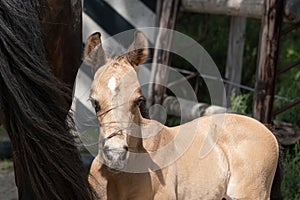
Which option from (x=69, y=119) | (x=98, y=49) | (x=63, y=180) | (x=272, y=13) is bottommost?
(x=63, y=180)

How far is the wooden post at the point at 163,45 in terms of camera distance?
4648mm

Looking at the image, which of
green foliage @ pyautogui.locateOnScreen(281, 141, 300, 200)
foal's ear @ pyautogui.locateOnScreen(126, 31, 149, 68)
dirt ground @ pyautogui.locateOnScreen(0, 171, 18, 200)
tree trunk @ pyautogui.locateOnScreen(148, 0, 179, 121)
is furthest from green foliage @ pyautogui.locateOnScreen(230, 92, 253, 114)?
foal's ear @ pyautogui.locateOnScreen(126, 31, 149, 68)

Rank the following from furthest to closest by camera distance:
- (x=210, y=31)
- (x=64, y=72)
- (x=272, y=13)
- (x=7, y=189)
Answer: (x=210, y=31) → (x=7, y=189) → (x=272, y=13) → (x=64, y=72)

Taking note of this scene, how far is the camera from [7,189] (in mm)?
4305

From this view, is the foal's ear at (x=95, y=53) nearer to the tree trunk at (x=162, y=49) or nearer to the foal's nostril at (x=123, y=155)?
the foal's nostril at (x=123, y=155)

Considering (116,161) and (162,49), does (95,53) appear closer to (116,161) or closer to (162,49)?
(116,161)

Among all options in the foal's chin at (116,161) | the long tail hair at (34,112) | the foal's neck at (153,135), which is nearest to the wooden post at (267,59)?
the foal's neck at (153,135)

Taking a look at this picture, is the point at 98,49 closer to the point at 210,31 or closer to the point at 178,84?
the point at 178,84

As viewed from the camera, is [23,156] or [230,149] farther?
[230,149]

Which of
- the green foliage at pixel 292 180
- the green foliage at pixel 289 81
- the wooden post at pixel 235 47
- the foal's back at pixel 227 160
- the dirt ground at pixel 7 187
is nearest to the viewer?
the foal's back at pixel 227 160

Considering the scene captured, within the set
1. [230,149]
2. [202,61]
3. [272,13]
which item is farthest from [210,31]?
[230,149]

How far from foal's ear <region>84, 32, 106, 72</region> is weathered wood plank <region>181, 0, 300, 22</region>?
163 cm

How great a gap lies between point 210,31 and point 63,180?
3973 millimetres

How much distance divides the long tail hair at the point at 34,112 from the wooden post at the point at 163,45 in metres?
2.55
